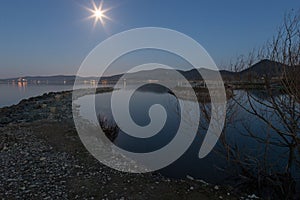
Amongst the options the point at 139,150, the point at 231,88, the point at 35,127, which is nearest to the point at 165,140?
the point at 139,150

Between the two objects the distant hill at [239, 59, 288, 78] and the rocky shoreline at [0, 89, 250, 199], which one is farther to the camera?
the rocky shoreline at [0, 89, 250, 199]

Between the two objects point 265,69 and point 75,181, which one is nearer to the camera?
point 265,69

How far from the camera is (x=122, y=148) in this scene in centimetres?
1176

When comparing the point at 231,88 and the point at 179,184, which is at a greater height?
the point at 231,88

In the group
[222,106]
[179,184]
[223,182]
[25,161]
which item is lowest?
[223,182]

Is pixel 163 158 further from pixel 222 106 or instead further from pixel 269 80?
pixel 269 80

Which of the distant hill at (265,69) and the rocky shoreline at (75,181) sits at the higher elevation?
the distant hill at (265,69)

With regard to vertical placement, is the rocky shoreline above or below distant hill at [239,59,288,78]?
below

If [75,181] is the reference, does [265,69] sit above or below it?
above

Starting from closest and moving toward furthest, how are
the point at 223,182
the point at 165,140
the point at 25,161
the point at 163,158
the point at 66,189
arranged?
the point at 66,189, the point at 25,161, the point at 223,182, the point at 163,158, the point at 165,140

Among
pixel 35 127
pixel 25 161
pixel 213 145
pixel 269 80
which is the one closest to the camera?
pixel 269 80

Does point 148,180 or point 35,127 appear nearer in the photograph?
point 148,180

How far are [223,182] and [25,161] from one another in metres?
7.31

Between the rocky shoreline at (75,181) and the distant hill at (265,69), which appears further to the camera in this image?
the rocky shoreline at (75,181)
